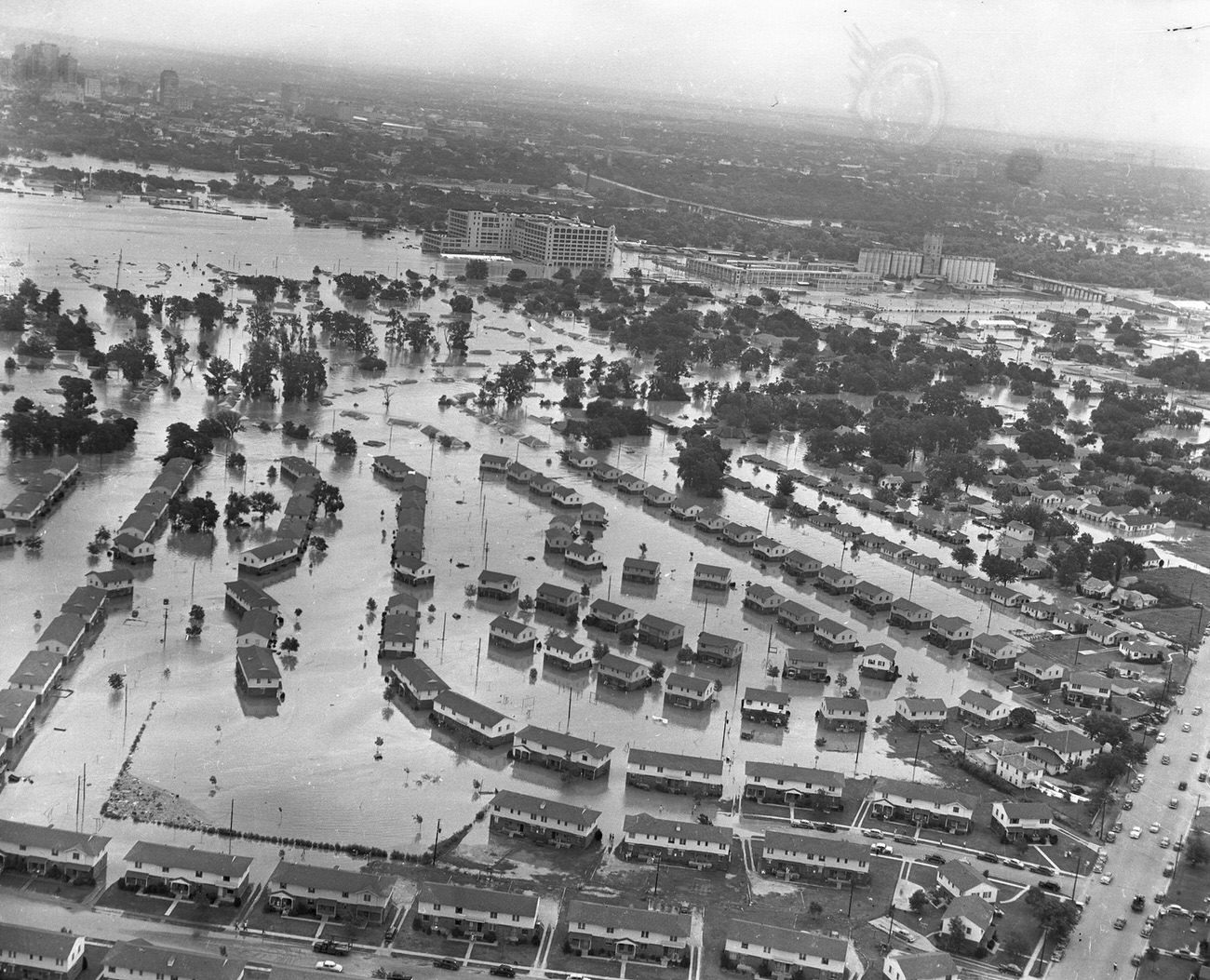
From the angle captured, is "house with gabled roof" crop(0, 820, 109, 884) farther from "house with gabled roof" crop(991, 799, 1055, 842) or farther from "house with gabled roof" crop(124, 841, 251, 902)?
"house with gabled roof" crop(991, 799, 1055, 842)

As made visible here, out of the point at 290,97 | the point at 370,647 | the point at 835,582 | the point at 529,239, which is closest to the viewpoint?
the point at 370,647

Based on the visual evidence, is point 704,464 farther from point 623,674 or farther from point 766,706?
point 766,706

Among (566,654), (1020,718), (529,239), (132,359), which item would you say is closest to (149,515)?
(566,654)

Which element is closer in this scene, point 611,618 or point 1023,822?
point 1023,822

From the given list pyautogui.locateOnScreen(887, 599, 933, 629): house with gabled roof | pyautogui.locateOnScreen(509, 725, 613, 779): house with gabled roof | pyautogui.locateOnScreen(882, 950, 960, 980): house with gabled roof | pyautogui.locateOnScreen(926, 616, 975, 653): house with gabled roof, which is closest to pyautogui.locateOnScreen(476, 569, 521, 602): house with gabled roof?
pyautogui.locateOnScreen(509, 725, 613, 779): house with gabled roof

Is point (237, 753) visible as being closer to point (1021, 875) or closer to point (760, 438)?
point (1021, 875)

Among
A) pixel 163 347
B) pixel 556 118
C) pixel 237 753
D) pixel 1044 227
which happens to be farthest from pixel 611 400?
pixel 556 118

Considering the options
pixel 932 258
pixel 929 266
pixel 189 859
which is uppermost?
pixel 932 258
